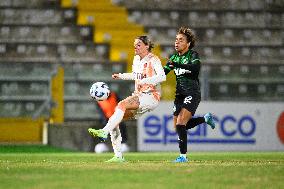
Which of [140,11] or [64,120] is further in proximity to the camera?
[140,11]

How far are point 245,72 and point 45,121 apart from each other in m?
4.94

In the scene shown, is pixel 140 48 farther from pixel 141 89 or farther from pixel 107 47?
pixel 107 47

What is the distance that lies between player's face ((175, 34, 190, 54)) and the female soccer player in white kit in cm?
31

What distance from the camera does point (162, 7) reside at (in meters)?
23.1

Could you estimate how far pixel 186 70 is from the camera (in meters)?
10.2

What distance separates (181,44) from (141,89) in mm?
778

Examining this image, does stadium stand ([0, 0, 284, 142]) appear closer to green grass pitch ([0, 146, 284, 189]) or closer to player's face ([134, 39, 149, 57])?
player's face ([134, 39, 149, 57])

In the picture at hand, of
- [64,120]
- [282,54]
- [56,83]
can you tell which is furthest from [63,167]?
[282,54]

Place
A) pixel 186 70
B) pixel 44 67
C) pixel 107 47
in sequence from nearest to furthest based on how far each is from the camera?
1. pixel 186 70
2. pixel 44 67
3. pixel 107 47

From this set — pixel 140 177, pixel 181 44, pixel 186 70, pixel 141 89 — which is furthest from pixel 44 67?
pixel 140 177

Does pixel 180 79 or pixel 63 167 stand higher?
pixel 180 79

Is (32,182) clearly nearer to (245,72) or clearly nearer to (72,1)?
(245,72)

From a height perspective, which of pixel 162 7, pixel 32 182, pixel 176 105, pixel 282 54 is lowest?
pixel 32 182

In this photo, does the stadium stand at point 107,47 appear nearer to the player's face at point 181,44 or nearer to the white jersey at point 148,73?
the white jersey at point 148,73
